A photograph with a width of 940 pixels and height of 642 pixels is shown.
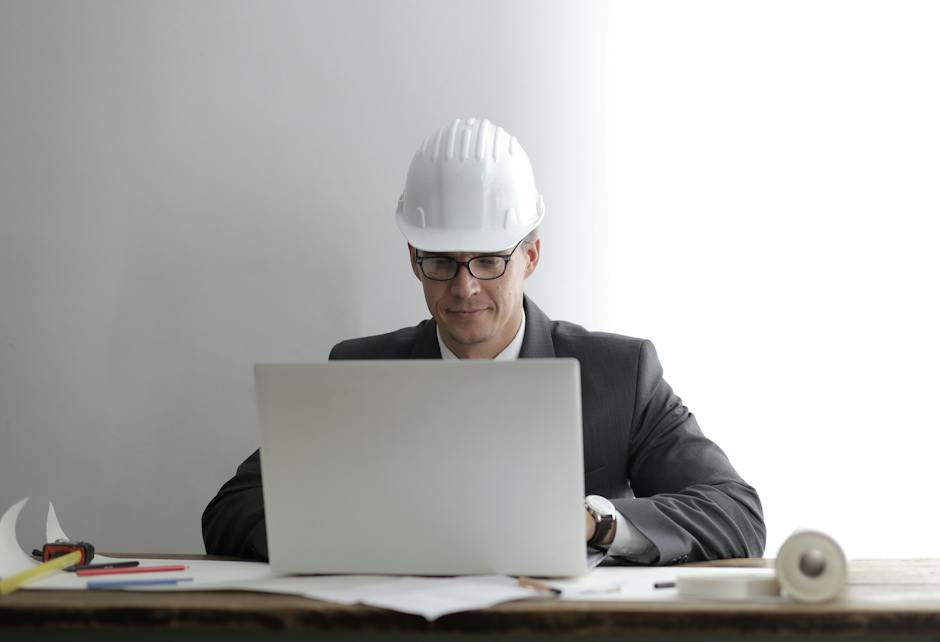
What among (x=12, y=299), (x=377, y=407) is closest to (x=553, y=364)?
(x=377, y=407)

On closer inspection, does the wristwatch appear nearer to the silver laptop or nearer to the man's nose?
the silver laptop

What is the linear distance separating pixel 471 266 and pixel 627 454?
1.72 ft

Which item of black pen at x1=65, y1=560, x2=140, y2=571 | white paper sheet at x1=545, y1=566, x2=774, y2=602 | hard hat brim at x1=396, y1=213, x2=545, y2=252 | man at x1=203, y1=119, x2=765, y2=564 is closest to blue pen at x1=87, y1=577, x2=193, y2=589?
black pen at x1=65, y1=560, x2=140, y2=571

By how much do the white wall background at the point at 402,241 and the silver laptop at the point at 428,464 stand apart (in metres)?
1.14

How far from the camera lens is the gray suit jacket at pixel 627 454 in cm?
185

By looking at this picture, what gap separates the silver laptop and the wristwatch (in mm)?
242

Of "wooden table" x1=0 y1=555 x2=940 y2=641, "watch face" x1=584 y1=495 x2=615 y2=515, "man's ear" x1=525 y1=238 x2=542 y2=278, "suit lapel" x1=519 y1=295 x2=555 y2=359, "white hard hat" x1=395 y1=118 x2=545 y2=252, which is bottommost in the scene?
"wooden table" x1=0 y1=555 x2=940 y2=641

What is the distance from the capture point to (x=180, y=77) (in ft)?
8.38

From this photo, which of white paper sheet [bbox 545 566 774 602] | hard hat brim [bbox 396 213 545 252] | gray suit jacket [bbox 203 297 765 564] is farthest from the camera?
hard hat brim [bbox 396 213 545 252]

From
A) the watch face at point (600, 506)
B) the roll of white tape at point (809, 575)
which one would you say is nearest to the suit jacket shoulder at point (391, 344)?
the watch face at point (600, 506)

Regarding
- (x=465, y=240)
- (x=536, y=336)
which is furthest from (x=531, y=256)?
(x=465, y=240)

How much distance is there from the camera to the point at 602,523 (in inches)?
66.4

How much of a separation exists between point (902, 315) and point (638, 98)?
0.81 m

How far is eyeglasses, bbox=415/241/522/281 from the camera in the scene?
2094 mm
